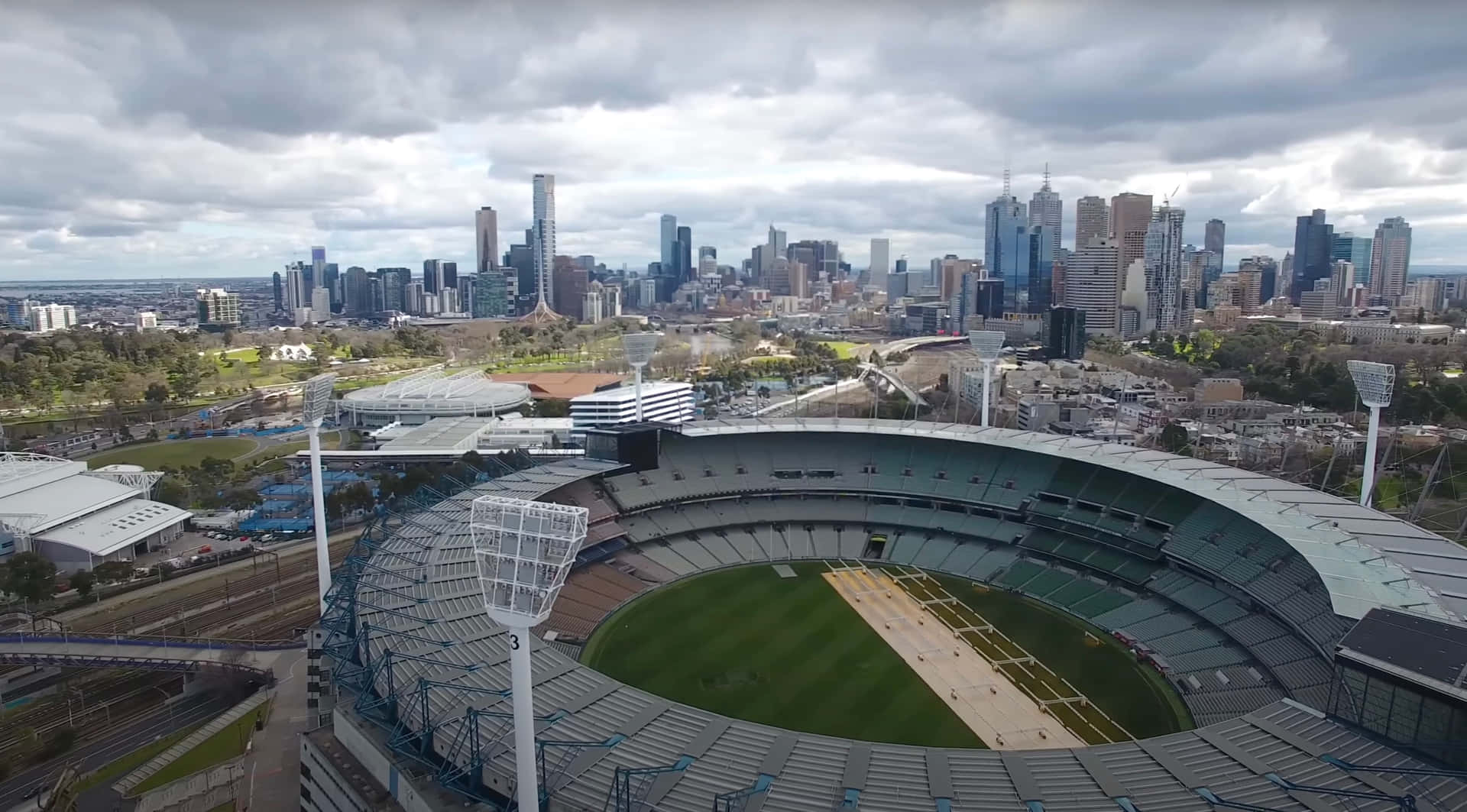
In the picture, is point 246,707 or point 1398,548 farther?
point 246,707

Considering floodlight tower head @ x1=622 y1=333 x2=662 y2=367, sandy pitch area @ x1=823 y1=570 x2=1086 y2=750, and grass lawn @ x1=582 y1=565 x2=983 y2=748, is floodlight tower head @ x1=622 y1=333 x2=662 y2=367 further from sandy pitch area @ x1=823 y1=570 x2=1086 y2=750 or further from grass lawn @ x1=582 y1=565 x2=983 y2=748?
sandy pitch area @ x1=823 y1=570 x2=1086 y2=750

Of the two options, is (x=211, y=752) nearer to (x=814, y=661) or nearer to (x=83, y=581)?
(x=83, y=581)

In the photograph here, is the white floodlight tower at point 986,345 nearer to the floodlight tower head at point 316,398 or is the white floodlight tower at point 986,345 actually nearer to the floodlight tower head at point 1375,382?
the floodlight tower head at point 1375,382

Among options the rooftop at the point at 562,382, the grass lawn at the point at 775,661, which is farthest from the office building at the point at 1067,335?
the grass lawn at the point at 775,661

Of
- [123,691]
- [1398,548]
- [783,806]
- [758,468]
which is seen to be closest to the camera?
[783,806]

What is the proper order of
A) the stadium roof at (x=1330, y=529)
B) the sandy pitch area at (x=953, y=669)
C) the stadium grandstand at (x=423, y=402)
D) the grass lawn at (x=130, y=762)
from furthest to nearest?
1. the stadium grandstand at (x=423, y=402)
2. the sandy pitch area at (x=953, y=669)
3. the grass lawn at (x=130, y=762)
4. the stadium roof at (x=1330, y=529)

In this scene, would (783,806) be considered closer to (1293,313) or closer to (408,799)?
(408,799)

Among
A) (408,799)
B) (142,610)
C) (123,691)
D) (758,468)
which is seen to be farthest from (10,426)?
(408,799)
